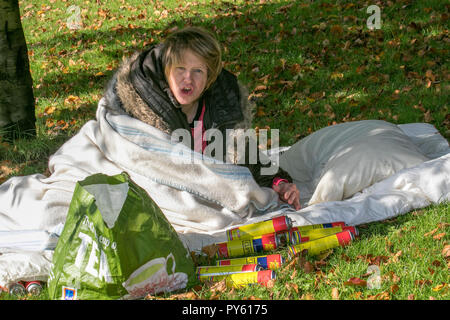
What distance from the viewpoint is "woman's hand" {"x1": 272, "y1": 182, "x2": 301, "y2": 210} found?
162 inches

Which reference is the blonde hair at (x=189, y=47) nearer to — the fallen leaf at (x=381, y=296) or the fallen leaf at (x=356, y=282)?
the fallen leaf at (x=356, y=282)

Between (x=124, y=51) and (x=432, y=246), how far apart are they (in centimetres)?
672

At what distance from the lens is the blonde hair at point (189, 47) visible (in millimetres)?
3760

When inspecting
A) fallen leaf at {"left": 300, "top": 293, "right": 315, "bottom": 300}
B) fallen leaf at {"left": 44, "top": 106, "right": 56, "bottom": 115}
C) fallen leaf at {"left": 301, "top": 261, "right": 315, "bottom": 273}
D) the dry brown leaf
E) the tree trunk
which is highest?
the tree trunk

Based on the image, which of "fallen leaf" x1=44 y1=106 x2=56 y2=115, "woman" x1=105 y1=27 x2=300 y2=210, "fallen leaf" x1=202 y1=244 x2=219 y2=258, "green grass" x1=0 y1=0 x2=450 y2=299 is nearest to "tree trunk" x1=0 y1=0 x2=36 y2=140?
"green grass" x1=0 y1=0 x2=450 y2=299

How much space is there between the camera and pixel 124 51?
29.3 ft

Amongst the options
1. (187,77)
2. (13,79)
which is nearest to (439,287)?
(187,77)

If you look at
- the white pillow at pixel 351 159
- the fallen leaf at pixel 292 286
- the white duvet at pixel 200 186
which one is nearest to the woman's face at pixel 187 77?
the white duvet at pixel 200 186

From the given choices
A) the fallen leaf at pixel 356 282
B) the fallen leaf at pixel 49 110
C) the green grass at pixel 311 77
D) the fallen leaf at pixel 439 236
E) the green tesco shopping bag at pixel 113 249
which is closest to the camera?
the green tesco shopping bag at pixel 113 249

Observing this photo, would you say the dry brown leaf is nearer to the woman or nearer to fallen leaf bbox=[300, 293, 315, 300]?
fallen leaf bbox=[300, 293, 315, 300]

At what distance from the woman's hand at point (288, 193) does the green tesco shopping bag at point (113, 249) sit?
129 centimetres

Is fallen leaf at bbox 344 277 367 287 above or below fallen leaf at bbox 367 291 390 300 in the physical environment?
above

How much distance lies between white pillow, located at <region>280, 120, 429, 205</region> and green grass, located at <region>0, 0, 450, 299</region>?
447 mm

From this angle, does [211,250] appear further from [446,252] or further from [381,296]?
[446,252]
